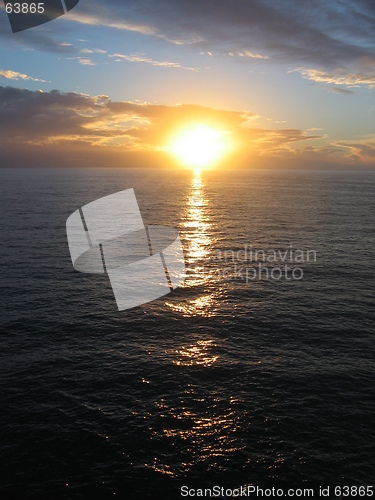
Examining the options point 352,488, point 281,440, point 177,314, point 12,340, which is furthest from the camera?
point 177,314

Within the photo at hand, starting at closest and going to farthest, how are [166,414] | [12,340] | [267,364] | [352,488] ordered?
1. [352,488]
2. [166,414]
3. [267,364]
4. [12,340]

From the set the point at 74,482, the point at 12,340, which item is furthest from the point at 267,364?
the point at 12,340

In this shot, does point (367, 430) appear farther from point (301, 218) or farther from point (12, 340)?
point (301, 218)

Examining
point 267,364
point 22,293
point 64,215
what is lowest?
point 267,364

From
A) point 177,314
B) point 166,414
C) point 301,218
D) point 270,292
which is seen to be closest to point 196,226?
point 301,218

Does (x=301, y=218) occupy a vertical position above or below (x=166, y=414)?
above

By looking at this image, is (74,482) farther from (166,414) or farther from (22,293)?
(22,293)

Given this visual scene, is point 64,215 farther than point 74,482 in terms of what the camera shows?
Yes
